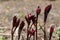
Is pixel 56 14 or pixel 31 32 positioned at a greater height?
pixel 31 32

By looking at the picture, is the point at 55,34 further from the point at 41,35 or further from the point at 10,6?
the point at 10,6

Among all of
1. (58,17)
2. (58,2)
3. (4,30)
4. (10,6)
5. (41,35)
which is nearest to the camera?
(41,35)

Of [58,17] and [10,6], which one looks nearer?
[58,17]

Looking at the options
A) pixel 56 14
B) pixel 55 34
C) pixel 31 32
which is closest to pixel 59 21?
pixel 56 14

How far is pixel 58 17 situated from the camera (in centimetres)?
636

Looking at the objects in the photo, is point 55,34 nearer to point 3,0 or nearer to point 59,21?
point 59,21

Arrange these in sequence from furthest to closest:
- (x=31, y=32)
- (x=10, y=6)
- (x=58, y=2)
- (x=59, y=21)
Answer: (x=58, y=2)
(x=10, y=6)
(x=59, y=21)
(x=31, y=32)

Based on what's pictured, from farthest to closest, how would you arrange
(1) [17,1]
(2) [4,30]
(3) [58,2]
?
(1) [17,1] < (3) [58,2] < (2) [4,30]

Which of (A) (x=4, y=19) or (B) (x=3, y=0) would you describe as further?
(B) (x=3, y=0)

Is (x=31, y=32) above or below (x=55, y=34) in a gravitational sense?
above

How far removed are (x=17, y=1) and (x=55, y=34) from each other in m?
4.91

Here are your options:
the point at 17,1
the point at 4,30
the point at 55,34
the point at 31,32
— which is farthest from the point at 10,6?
the point at 31,32

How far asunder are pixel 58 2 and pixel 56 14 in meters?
1.95

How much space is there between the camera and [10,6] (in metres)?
8.02
